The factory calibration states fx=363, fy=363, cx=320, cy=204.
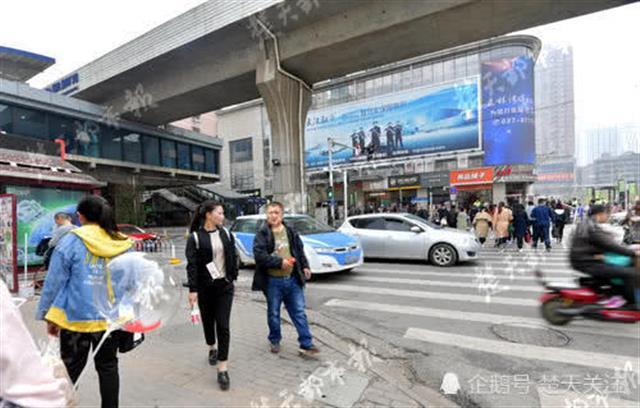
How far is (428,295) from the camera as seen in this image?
21.9ft

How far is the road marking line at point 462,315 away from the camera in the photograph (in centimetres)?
471

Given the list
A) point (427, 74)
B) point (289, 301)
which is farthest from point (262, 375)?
point (427, 74)

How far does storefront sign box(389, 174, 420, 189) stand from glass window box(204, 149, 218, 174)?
16.9 metres

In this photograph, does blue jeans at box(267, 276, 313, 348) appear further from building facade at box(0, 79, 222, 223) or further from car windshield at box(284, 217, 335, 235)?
building facade at box(0, 79, 222, 223)

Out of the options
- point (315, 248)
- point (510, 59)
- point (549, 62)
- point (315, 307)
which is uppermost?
point (510, 59)

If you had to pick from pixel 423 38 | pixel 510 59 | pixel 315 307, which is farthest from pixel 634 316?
pixel 510 59

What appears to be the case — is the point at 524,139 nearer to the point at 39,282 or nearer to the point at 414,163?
the point at 414,163

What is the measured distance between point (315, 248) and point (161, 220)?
107ft

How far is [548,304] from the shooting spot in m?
4.99

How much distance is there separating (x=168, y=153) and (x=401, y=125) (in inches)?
846

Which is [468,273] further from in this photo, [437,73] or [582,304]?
[437,73]

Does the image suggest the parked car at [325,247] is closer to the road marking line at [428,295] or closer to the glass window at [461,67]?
the road marking line at [428,295]

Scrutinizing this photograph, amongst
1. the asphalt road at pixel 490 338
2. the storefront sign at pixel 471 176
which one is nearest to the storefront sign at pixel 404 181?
the storefront sign at pixel 471 176

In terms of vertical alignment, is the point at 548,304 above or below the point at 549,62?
below
